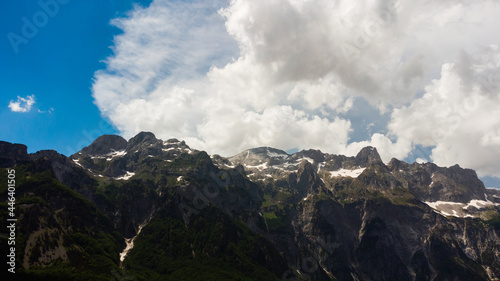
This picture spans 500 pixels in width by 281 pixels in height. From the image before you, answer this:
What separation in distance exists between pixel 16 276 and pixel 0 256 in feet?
57.3

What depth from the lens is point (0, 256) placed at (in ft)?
650

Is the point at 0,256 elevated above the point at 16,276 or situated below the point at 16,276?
above

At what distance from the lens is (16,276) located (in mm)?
199750
